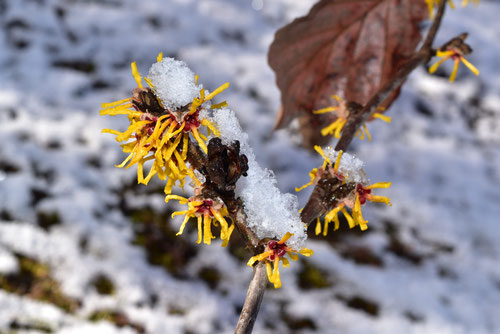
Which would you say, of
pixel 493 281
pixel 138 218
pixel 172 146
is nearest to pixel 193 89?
pixel 172 146

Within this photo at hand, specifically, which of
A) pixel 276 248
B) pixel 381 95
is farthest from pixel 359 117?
pixel 276 248

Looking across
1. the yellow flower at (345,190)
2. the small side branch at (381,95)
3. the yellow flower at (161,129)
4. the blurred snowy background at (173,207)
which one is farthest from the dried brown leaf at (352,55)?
the blurred snowy background at (173,207)

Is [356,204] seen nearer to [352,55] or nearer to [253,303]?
[253,303]

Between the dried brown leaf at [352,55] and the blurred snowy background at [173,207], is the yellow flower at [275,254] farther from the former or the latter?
the blurred snowy background at [173,207]

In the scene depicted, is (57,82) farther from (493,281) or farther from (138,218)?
(493,281)

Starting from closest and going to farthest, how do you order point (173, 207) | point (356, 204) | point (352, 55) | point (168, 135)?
point (168, 135) → point (356, 204) → point (352, 55) → point (173, 207)

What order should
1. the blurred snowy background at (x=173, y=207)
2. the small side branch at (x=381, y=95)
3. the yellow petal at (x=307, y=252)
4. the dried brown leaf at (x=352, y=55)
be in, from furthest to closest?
the blurred snowy background at (x=173, y=207) → the dried brown leaf at (x=352, y=55) → the small side branch at (x=381, y=95) → the yellow petal at (x=307, y=252)
